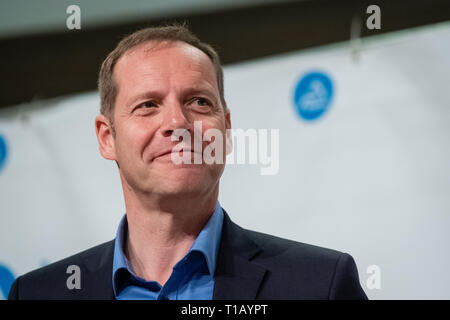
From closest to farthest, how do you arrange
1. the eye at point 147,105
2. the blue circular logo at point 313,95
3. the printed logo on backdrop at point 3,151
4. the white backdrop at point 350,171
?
1. the eye at point 147,105
2. the white backdrop at point 350,171
3. the blue circular logo at point 313,95
4. the printed logo on backdrop at point 3,151

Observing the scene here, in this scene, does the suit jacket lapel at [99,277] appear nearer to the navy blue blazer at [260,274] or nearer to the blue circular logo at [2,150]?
the navy blue blazer at [260,274]

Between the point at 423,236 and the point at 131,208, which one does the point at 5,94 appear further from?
the point at 423,236

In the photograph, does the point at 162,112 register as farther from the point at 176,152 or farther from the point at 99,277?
the point at 99,277

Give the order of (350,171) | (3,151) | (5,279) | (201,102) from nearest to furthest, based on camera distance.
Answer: (201,102)
(350,171)
(5,279)
(3,151)

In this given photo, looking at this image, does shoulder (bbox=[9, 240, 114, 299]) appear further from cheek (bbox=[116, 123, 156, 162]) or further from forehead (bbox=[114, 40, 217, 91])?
forehead (bbox=[114, 40, 217, 91])

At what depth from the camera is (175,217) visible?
136cm

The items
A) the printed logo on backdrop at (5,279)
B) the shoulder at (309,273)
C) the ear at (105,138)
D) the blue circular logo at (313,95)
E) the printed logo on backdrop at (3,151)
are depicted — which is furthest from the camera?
the printed logo on backdrop at (3,151)

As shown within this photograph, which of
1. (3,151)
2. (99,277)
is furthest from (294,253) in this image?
(3,151)

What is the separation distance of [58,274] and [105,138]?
34 centimetres

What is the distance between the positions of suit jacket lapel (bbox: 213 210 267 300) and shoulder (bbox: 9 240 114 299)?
27cm

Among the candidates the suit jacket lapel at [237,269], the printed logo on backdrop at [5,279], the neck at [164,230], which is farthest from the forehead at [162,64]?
the printed logo on backdrop at [5,279]

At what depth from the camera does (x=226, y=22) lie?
247 cm

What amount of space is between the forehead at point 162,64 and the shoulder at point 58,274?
1.35 ft

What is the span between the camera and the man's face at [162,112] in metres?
1.29
